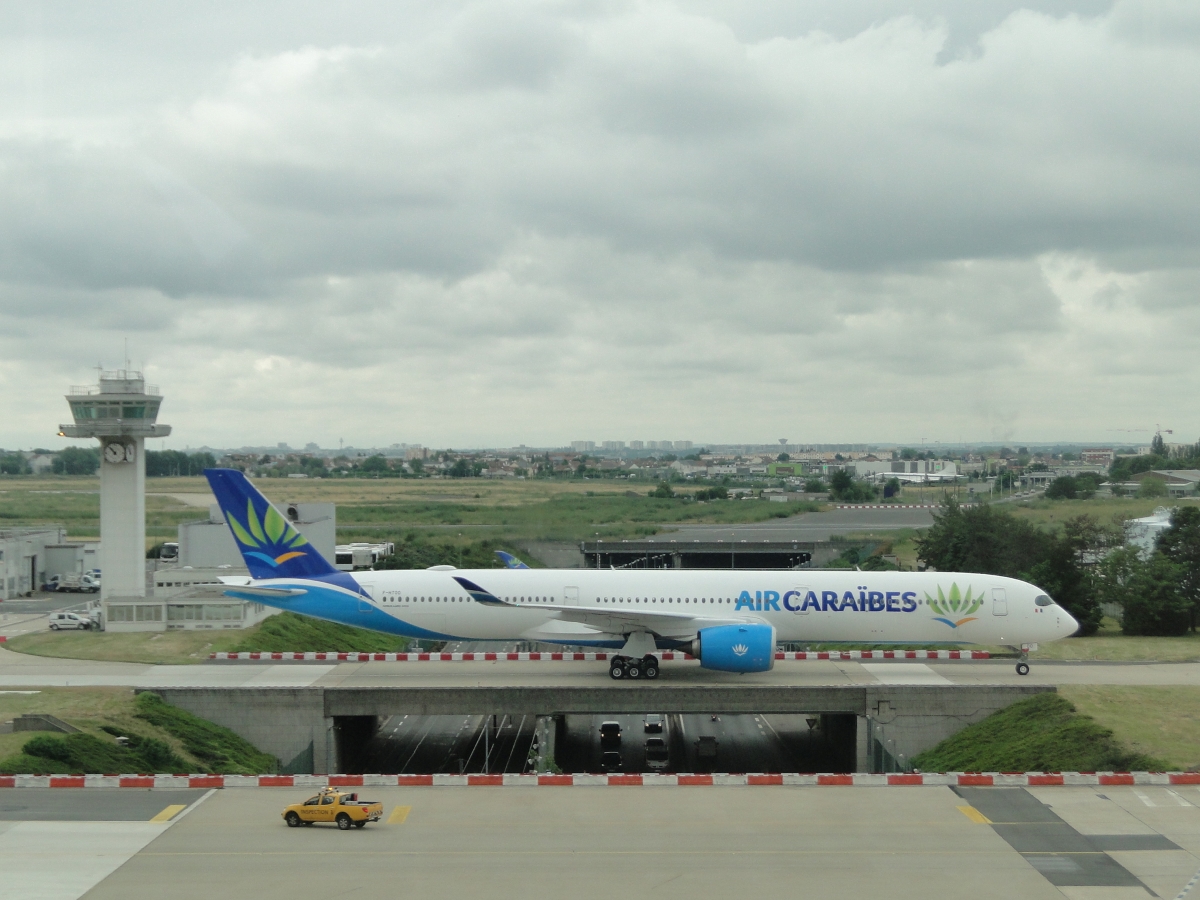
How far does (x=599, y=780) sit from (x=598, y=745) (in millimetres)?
15477

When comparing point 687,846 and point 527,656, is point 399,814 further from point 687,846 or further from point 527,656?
point 527,656

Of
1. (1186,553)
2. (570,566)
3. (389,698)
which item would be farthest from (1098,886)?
(570,566)

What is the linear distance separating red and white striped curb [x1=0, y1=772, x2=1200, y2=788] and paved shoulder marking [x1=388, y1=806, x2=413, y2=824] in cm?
170

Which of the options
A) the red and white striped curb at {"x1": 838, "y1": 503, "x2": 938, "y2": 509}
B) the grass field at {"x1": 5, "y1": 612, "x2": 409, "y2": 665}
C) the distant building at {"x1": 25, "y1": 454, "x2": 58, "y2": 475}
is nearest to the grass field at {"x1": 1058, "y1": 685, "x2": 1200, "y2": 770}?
the grass field at {"x1": 5, "y1": 612, "x2": 409, "y2": 665}

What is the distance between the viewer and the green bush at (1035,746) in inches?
1187

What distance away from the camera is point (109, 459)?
57.1 m

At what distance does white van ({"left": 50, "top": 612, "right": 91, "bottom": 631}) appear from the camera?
54188mm

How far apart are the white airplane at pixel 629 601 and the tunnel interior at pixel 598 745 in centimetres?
327

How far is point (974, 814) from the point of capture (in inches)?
965

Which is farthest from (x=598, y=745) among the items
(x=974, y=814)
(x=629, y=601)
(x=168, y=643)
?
(x=974, y=814)

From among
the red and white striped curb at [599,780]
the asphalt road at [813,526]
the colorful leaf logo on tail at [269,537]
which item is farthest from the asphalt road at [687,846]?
the asphalt road at [813,526]

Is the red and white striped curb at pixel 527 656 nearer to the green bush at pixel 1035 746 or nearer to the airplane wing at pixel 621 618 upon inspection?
the airplane wing at pixel 621 618

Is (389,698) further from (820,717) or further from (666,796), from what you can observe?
(820,717)

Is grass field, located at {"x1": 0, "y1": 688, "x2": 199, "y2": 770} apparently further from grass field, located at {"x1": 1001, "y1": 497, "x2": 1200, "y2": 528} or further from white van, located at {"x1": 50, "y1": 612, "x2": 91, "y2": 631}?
grass field, located at {"x1": 1001, "y1": 497, "x2": 1200, "y2": 528}
